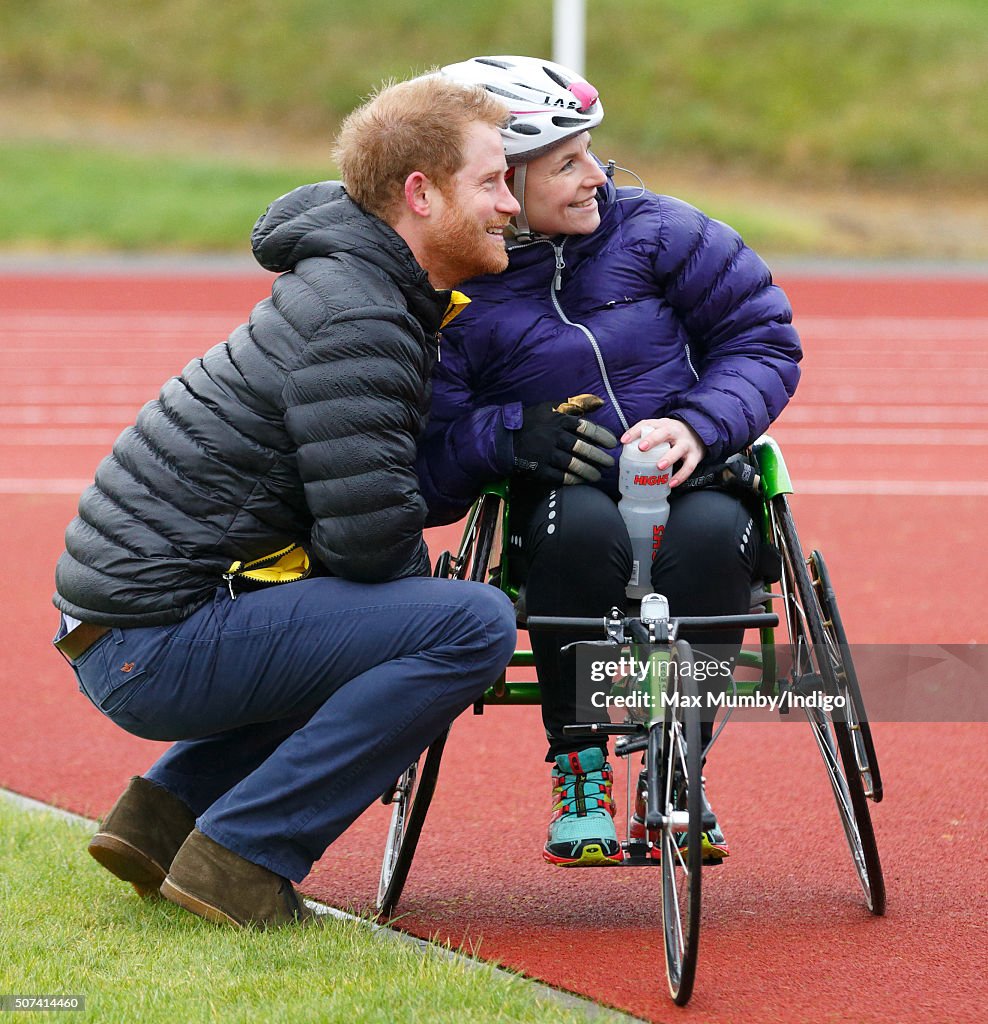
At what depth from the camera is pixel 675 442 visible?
3.41 meters

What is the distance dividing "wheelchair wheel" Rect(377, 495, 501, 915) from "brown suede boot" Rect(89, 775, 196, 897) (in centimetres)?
44

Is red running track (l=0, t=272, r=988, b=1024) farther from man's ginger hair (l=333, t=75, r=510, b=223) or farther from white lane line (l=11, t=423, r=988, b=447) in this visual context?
man's ginger hair (l=333, t=75, r=510, b=223)

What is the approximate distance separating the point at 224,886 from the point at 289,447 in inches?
33.7

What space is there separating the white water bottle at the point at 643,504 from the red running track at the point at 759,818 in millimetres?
733

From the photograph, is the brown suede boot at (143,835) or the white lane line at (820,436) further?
the white lane line at (820,436)

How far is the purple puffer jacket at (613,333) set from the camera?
11.7 feet

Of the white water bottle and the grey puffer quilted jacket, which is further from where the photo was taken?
the white water bottle

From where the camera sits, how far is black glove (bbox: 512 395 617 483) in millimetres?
3469

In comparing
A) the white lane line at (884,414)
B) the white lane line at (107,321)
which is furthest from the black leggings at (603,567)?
the white lane line at (107,321)

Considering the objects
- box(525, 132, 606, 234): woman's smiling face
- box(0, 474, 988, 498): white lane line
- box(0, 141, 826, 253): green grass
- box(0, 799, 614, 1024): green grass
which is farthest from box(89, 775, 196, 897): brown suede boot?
box(0, 141, 826, 253): green grass

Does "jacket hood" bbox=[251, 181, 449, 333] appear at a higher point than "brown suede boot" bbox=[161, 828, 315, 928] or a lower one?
higher

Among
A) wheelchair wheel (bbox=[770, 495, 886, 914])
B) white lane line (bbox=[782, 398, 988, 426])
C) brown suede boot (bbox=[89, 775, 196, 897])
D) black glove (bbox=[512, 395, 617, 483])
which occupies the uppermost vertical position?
black glove (bbox=[512, 395, 617, 483])

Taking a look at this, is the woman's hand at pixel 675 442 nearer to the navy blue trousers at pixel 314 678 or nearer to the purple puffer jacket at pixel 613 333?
the purple puffer jacket at pixel 613 333

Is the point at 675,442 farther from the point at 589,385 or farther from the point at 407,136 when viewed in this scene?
the point at 407,136
